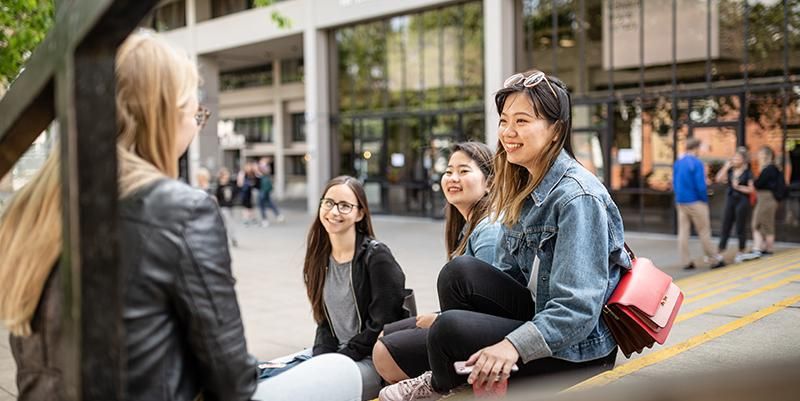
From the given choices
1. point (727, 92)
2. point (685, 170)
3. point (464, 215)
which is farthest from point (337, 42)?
point (464, 215)

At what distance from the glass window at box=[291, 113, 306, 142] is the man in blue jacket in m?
27.9

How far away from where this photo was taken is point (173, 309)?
5.42 feet

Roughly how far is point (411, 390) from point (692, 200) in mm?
8385

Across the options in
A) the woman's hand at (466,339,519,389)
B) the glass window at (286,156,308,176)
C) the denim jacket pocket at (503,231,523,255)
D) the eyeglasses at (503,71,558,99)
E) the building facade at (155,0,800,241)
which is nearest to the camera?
the woman's hand at (466,339,519,389)

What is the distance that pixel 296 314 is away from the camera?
762cm

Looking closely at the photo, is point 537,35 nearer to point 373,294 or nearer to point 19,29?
point 19,29

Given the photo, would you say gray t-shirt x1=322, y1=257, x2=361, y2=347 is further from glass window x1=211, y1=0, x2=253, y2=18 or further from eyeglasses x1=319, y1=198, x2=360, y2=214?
glass window x1=211, y1=0, x2=253, y2=18

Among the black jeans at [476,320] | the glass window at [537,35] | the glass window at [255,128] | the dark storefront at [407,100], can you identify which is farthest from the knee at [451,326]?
the glass window at [255,128]

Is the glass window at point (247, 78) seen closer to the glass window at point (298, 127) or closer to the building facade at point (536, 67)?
the glass window at point (298, 127)

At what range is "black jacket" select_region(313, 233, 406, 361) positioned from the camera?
12.3 ft

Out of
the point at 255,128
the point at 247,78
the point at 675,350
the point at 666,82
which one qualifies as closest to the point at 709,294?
the point at 675,350

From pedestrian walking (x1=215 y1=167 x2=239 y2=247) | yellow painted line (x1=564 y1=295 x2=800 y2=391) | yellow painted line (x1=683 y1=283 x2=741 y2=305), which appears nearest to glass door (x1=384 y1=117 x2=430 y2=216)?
pedestrian walking (x1=215 y1=167 x2=239 y2=247)

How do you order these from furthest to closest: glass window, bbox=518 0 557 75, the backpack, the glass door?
the glass door, glass window, bbox=518 0 557 75, the backpack

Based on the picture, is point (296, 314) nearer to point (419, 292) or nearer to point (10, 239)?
point (419, 292)
